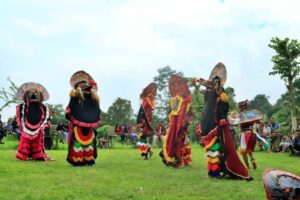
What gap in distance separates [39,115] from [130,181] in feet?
21.0

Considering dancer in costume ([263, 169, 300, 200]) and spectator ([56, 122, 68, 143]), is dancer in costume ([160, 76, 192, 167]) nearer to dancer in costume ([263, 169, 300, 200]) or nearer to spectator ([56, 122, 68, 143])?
→ dancer in costume ([263, 169, 300, 200])

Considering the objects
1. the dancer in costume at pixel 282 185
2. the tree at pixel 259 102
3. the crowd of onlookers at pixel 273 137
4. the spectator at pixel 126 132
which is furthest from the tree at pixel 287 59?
the tree at pixel 259 102

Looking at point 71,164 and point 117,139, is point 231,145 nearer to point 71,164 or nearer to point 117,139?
point 71,164

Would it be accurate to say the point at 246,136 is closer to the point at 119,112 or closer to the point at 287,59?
the point at 287,59

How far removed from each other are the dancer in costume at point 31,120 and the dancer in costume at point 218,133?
21.3ft

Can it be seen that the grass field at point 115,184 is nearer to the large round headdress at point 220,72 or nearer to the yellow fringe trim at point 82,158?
the yellow fringe trim at point 82,158

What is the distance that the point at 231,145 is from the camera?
35.1 feet

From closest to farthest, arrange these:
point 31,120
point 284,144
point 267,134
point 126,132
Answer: point 31,120 → point 284,144 → point 267,134 → point 126,132

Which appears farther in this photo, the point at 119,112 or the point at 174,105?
the point at 119,112

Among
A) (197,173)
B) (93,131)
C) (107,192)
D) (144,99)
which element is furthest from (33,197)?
(144,99)

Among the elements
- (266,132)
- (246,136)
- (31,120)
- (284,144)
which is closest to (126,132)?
(266,132)

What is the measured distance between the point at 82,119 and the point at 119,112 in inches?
1388

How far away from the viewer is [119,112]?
48.9m

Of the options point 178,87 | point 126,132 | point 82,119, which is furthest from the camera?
point 126,132
